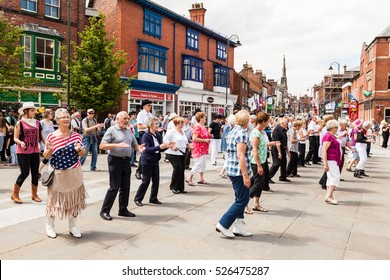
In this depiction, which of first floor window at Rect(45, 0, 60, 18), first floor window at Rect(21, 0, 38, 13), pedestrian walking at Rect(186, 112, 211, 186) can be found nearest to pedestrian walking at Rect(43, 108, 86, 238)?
pedestrian walking at Rect(186, 112, 211, 186)

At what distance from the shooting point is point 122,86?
68.2 feet

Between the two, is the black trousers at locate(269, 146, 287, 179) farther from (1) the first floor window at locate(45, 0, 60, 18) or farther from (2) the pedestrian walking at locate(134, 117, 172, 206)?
(1) the first floor window at locate(45, 0, 60, 18)

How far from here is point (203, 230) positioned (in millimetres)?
5359

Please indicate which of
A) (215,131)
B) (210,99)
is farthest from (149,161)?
(210,99)

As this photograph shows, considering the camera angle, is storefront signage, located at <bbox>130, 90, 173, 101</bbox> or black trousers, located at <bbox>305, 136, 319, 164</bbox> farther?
storefront signage, located at <bbox>130, 90, 173, 101</bbox>

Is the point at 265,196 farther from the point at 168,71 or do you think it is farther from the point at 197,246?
the point at 168,71

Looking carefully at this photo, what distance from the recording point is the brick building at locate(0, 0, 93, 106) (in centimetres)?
2062

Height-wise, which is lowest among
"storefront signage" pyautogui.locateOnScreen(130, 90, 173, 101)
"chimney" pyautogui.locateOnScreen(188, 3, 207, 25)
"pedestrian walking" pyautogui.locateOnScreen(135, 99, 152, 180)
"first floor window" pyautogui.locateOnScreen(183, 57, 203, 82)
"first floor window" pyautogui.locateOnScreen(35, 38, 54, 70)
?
"pedestrian walking" pyautogui.locateOnScreen(135, 99, 152, 180)

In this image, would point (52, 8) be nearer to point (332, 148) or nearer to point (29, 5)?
point (29, 5)

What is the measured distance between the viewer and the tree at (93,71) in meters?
19.0

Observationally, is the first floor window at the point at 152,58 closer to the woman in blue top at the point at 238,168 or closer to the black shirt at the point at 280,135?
the black shirt at the point at 280,135

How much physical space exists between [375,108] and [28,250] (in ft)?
142

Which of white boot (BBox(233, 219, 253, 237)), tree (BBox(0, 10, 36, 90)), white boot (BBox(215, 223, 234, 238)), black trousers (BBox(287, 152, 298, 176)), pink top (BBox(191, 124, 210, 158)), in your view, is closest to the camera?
white boot (BBox(215, 223, 234, 238))

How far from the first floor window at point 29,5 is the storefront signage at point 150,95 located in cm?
800
